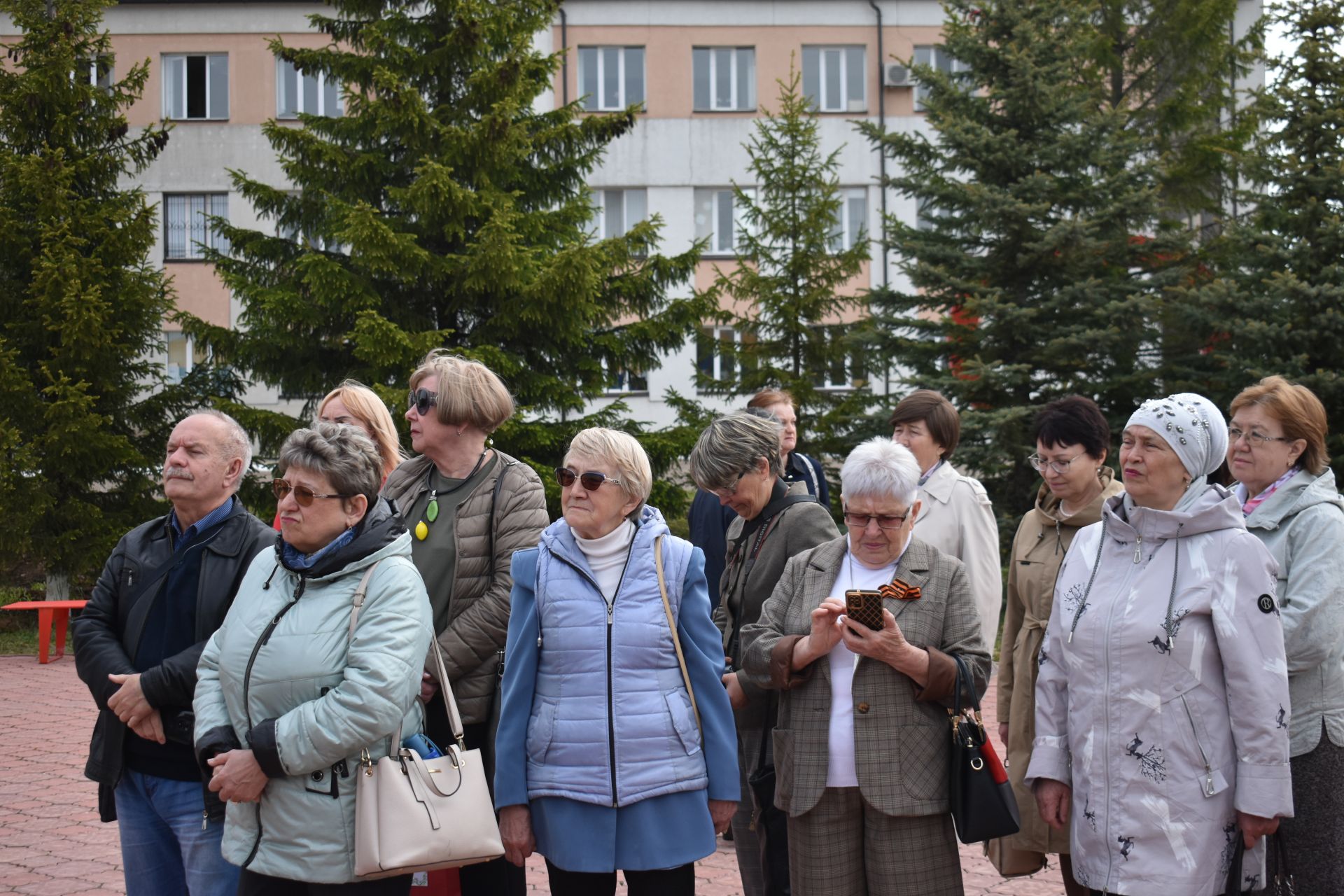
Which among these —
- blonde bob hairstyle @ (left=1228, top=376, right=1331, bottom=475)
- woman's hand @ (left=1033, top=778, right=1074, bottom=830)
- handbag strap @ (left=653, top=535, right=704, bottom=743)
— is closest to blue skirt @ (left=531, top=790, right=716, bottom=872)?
handbag strap @ (left=653, top=535, right=704, bottom=743)

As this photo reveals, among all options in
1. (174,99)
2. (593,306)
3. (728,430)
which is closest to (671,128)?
(174,99)

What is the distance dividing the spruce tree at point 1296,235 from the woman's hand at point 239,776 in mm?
13878

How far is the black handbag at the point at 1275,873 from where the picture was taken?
344cm

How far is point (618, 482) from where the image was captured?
12.7 ft

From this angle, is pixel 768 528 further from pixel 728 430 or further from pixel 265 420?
pixel 265 420

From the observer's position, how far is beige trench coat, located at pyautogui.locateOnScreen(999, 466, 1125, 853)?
15.0ft

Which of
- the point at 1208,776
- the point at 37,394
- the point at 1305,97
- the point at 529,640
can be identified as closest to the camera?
the point at 1208,776

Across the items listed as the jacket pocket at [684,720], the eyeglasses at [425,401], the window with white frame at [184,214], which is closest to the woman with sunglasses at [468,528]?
the eyeglasses at [425,401]

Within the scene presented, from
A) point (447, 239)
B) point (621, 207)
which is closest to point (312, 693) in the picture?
point (447, 239)

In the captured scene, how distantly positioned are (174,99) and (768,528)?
31.0 m

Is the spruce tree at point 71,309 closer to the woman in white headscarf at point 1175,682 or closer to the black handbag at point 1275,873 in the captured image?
the woman in white headscarf at point 1175,682

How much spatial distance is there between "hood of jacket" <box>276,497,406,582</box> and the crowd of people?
1cm

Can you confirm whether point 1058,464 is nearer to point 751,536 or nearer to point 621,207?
point 751,536

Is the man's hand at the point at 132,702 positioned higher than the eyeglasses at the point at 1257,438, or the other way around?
the eyeglasses at the point at 1257,438
